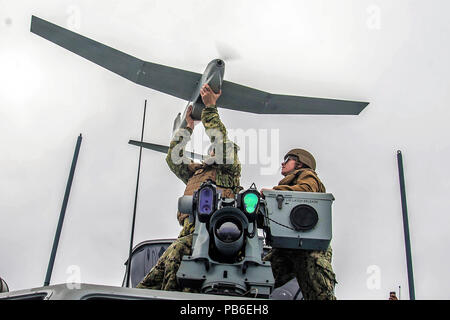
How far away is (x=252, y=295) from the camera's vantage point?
10.3 ft

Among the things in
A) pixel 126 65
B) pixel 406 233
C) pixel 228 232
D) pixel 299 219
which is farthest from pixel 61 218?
pixel 126 65

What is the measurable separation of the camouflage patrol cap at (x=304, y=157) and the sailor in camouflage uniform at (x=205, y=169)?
2.14 ft

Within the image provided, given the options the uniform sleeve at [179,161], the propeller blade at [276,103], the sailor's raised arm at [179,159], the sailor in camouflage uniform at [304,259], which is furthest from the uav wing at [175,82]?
the sailor in camouflage uniform at [304,259]

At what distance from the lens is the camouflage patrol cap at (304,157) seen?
5.18m

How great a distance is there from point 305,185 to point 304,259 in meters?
0.70

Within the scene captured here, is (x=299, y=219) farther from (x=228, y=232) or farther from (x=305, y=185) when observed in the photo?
(x=228, y=232)

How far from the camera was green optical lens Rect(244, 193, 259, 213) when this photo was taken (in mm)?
3387

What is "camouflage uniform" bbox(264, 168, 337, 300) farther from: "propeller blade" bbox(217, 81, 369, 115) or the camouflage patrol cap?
"propeller blade" bbox(217, 81, 369, 115)

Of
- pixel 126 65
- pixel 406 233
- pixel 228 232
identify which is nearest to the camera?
pixel 228 232

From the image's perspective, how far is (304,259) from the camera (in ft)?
14.1

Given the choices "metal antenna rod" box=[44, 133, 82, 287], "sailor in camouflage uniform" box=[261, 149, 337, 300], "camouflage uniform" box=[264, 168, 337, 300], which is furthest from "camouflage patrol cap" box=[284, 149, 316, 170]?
"metal antenna rod" box=[44, 133, 82, 287]

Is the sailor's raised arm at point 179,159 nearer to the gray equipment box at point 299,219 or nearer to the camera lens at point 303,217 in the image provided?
the gray equipment box at point 299,219
